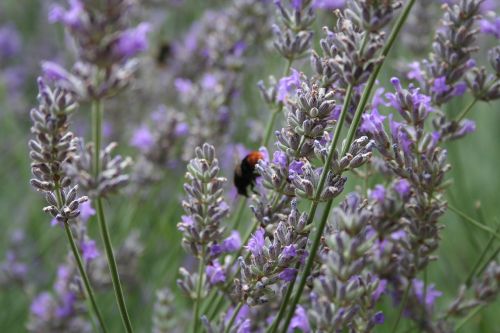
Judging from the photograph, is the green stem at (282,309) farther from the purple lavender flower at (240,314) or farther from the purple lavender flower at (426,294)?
the purple lavender flower at (426,294)

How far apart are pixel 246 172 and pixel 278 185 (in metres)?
0.35

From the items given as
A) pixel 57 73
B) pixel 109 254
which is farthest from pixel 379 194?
pixel 57 73

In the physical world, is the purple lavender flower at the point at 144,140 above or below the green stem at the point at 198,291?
above

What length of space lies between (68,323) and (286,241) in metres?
1.28

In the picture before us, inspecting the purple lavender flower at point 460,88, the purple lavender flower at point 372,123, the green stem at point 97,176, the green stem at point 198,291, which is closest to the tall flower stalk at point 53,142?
the green stem at point 97,176

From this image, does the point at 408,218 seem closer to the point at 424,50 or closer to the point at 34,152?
the point at 34,152

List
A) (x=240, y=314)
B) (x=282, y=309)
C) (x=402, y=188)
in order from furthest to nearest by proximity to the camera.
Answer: (x=240, y=314), (x=402, y=188), (x=282, y=309)

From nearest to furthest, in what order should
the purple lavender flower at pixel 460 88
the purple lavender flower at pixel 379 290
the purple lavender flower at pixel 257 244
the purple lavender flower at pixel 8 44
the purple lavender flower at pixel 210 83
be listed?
the purple lavender flower at pixel 257 244 → the purple lavender flower at pixel 379 290 → the purple lavender flower at pixel 460 88 → the purple lavender flower at pixel 210 83 → the purple lavender flower at pixel 8 44

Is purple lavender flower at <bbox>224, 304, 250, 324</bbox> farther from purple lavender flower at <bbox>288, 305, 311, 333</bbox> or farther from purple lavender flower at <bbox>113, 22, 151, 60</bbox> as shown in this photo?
purple lavender flower at <bbox>113, 22, 151, 60</bbox>

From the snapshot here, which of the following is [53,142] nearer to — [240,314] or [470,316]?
[240,314]

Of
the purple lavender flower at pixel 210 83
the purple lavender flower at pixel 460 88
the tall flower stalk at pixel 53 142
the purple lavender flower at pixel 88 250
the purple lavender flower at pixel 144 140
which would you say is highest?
the purple lavender flower at pixel 210 83

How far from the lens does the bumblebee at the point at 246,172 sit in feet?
5.89

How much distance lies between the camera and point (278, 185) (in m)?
1.48

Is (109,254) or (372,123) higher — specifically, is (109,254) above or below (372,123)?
below
